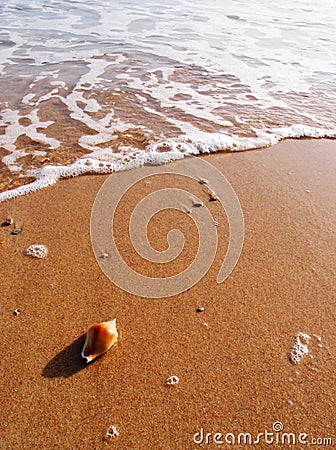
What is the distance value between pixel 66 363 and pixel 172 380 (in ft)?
1.79

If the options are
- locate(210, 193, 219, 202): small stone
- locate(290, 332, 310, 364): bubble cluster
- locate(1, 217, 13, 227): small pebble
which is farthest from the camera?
locate(210, 193, 219, 202): small stone

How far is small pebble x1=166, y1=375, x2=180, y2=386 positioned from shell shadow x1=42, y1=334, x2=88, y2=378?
0.43 metres

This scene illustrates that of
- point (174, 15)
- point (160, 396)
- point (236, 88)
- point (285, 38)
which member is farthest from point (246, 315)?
point (174, 15)

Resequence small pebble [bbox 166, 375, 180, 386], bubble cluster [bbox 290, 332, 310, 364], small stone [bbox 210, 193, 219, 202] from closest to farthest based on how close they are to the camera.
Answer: small pebble [bbox 166, 375, 180, 386] → bubble cluster [bbox 290, 332, 310, 364] → small stone [bbox 210, 193, 219, 202]

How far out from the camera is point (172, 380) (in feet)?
5.66

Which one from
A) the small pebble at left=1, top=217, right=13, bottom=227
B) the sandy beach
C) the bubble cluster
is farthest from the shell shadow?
the small pebble at left=1, top=217, right=13, bottom=227

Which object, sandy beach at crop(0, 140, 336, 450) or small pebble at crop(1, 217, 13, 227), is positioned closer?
sandy beach at crop(0, 140, 336, 450)

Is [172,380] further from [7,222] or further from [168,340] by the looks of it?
[7,222]

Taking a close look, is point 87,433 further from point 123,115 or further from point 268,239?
point 123,115

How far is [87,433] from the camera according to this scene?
4.99 feet

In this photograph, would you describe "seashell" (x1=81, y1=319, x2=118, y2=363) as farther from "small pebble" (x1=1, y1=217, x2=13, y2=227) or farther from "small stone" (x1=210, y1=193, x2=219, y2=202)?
"small stone" (x1=210, y1=193, x2=219, y2=202)

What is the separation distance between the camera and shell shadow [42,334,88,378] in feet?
5.64

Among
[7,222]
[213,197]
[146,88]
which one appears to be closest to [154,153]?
[213,197]

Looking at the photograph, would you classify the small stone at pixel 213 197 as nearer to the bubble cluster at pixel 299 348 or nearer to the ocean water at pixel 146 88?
the ocean water at pixel 146 88
